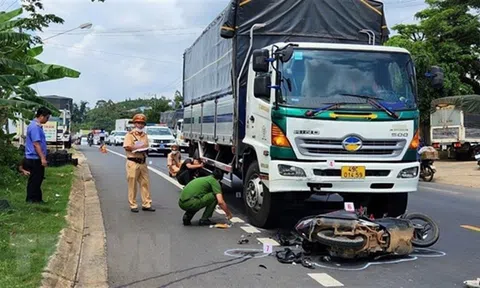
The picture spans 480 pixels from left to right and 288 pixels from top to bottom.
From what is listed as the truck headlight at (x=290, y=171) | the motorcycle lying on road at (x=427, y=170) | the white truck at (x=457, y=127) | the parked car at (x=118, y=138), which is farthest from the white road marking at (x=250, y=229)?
the parked car at (x=118, y=138)

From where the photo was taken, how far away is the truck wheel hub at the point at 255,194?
8633mm

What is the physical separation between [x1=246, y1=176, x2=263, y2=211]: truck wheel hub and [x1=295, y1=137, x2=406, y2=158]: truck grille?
1234mm

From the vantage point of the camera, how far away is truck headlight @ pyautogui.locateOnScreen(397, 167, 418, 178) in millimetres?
7867

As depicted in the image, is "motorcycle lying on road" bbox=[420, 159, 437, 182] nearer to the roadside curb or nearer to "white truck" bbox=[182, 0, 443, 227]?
"white truck" bbox=[182, 0, 443, 227]

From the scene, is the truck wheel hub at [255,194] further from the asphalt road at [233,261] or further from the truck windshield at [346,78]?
the truck windshield at [346,78]

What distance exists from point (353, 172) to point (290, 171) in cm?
84

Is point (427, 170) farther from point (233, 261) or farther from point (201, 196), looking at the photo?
point (233, 261)

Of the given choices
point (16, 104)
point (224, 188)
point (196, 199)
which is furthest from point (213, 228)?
point (224, 188)

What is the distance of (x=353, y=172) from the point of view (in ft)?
25.1

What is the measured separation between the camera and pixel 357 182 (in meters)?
7.68

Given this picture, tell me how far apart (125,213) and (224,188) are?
4479 millimetres

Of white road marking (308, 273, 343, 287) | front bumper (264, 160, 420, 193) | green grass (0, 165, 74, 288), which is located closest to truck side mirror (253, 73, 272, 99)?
front bumper (264, 160, 420, 193)

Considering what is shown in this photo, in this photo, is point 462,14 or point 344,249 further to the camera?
point 462,14

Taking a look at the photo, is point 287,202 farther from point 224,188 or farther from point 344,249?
point 224,188
